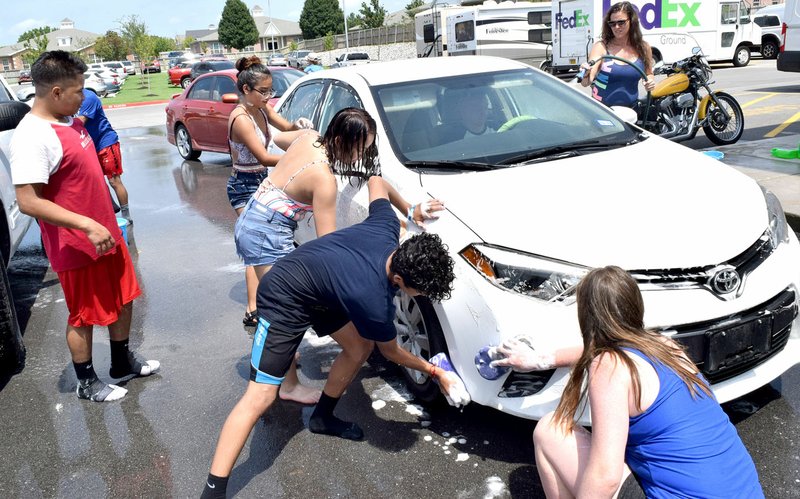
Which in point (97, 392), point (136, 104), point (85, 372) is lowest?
point (97, 392)

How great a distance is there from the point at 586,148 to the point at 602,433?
228 cm

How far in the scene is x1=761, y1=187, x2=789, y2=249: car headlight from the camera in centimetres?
333

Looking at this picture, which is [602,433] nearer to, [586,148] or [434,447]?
[434,447]

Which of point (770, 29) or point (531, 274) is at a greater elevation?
point (770, 29)

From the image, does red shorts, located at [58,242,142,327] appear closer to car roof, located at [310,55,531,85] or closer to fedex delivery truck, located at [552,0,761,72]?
car roof, located at [310,55,531,85]

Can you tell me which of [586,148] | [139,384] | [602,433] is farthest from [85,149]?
[602,433]

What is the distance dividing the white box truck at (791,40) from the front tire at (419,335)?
323 inches

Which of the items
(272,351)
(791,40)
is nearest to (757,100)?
(791,40)

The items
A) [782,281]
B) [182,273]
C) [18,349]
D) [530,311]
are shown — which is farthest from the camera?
[182,273]

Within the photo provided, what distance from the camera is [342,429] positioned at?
3.51 metres

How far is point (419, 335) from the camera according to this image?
3.59 m

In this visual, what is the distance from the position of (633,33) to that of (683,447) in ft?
16.3

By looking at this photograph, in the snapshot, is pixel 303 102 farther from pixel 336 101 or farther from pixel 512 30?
pixel 512 30

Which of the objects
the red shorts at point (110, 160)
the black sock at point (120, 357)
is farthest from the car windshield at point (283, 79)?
the black sock at point (120, 357)
